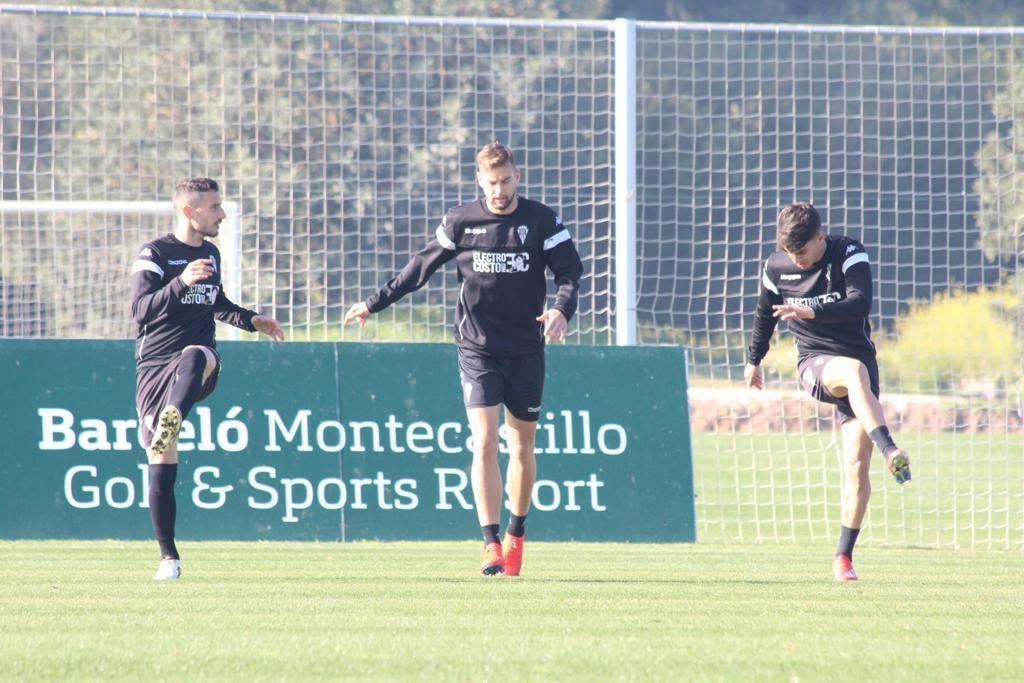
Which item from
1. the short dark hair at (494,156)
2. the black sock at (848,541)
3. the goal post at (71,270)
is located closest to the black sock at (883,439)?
the black sock at (848,541)

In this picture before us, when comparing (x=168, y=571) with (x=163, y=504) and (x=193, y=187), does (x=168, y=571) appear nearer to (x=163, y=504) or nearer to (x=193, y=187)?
(x=163, y=504)

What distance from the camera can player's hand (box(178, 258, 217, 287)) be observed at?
730 cm

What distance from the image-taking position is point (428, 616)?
20.1 feet

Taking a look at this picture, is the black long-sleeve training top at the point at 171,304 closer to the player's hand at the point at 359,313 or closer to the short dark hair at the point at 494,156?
the player's hand at the point at 359,313

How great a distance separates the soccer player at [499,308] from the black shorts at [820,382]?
3.95 feet

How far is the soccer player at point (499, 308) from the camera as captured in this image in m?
7.84

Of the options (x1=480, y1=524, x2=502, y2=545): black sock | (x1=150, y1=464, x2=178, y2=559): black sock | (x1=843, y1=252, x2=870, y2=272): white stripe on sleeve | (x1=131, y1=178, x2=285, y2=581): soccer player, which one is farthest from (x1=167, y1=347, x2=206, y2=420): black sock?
(x1=843, y1=252, x2=870, y2=272): white stripe on sleeve

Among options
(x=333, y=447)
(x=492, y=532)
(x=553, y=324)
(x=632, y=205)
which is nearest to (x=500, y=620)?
(x=492, y=532)

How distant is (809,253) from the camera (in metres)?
7.95

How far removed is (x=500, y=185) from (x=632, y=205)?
3721mm

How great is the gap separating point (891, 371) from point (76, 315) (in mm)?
13842

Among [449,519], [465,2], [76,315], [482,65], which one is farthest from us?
[465,2]

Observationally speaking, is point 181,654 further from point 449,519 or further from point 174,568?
point 449,519

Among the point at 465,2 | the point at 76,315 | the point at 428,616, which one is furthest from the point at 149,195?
the point at 428,616
